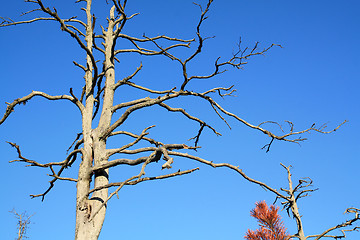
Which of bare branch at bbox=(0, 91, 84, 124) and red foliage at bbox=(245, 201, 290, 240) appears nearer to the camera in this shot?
bare branch at bbox=(0, 91, 84, 124)

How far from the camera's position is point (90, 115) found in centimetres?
434

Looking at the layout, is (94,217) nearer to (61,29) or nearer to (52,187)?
(52,187)

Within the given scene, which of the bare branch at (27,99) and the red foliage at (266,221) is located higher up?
the red foliage at (266,221)

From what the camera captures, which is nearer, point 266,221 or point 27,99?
point 27,99

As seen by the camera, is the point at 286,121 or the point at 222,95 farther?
the point at 222,95

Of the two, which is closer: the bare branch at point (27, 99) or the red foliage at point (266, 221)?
the bare branch at point (27, 99)

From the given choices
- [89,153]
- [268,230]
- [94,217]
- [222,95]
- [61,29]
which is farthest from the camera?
[268,230]

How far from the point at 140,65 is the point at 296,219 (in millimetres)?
3863

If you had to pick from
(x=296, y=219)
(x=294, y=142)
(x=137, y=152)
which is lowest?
(x=296, y=219)

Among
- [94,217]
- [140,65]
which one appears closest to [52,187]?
[94,217]

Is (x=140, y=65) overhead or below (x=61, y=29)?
below

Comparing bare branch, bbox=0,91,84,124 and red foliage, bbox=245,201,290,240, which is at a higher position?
red foliage, bbox=245,201,290,240

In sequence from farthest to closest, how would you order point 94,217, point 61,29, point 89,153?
point 61,29 < point 89,153 < point 94,217

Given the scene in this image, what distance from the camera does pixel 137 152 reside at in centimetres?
412
